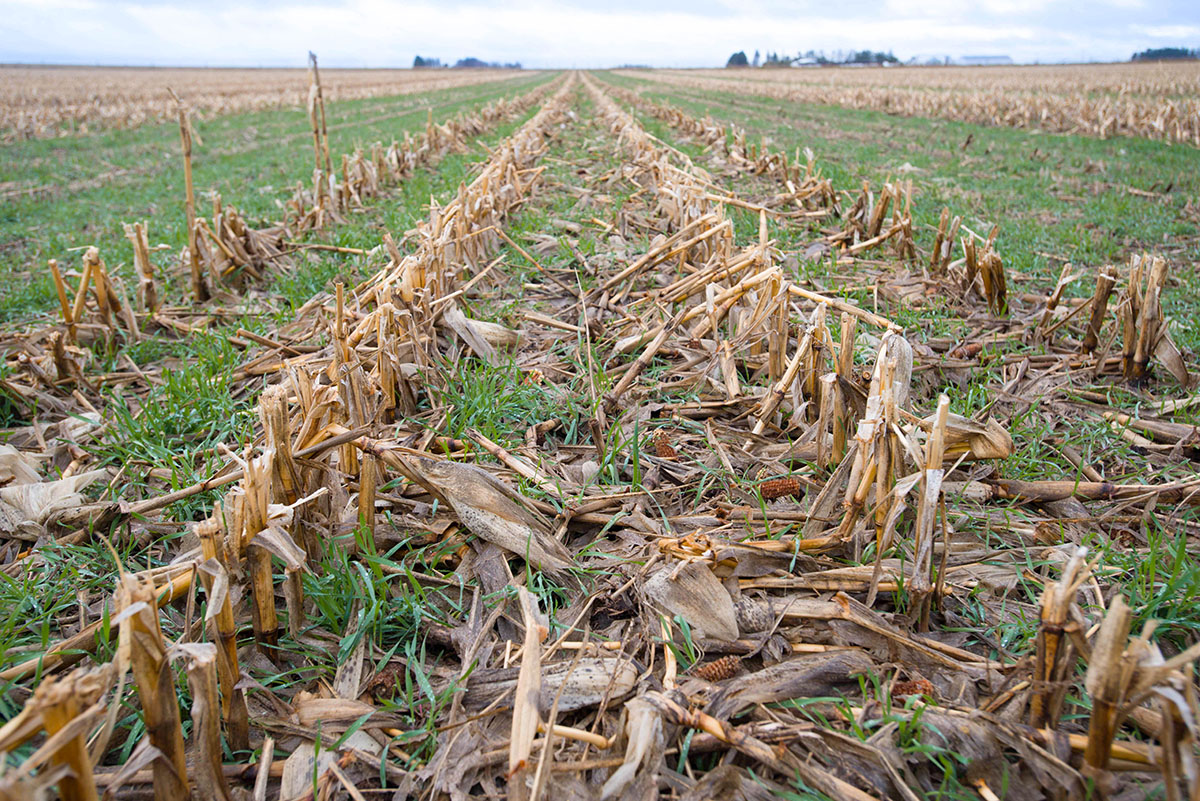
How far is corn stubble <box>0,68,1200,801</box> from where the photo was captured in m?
1.50

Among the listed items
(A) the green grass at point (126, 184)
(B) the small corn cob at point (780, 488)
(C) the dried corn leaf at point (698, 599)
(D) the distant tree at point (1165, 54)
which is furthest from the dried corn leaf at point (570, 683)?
(D) the distant tree at point (1165, 54)

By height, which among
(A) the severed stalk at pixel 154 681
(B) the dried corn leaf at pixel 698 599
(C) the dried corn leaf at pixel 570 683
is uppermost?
(A) the severed stalk at pixel 154 681

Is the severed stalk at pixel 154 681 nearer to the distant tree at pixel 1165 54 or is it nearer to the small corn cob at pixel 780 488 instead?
the small corn cob at pixel 780 488

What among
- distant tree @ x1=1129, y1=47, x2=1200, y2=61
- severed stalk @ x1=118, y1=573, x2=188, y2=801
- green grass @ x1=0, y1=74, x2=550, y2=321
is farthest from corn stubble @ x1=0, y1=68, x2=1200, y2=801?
distant tree @ x1=1129, y1=47, x2=1200, y2=61

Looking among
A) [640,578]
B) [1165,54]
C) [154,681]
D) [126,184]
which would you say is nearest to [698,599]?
[640,578]

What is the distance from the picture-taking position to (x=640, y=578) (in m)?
2.14

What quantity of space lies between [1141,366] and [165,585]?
4.33 metres

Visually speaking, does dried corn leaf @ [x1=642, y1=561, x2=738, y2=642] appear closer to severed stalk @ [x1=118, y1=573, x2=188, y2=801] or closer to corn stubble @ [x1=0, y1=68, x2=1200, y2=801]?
corn stubble @ [x1=0, y1=68, x2=1200, y2=801]

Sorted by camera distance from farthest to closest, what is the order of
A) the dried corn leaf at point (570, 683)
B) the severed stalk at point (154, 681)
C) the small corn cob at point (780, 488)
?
the small corn cob at point (780, 488) < the dried corn leaf at point (570, 683) < the severed stalk at point (154, 681)

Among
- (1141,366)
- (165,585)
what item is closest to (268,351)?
(165,585)

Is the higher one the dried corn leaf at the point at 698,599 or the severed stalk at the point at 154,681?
the severed stalk at the point at 154,681

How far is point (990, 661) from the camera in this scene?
1.84 m

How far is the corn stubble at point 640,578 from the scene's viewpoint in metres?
1.50

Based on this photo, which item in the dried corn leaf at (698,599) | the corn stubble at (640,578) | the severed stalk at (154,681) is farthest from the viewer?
the dried corn leaf at (698,599)
